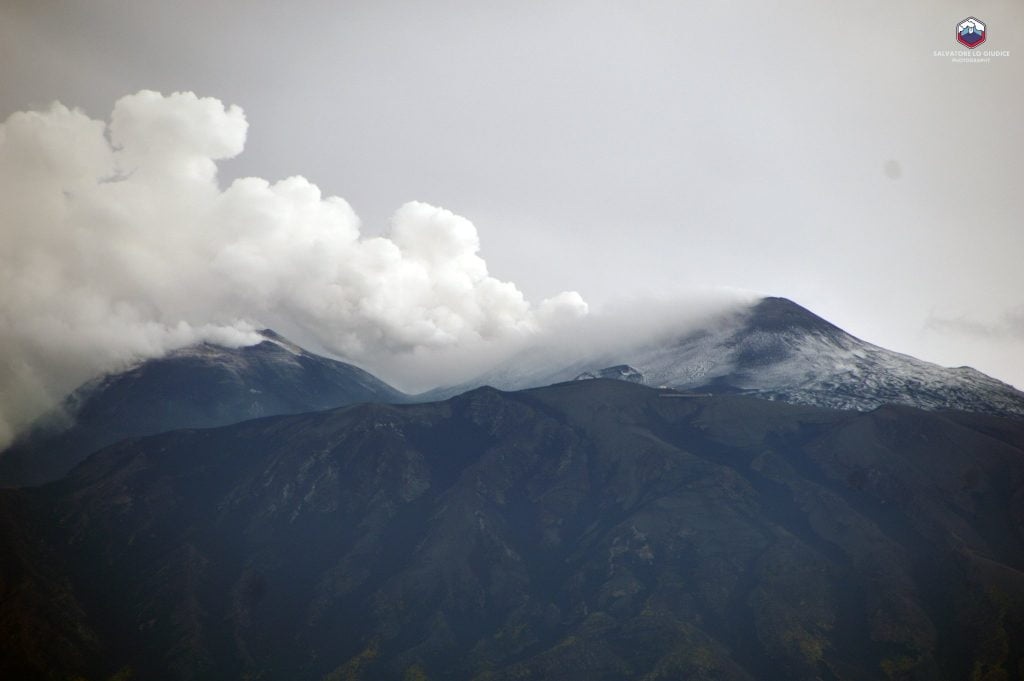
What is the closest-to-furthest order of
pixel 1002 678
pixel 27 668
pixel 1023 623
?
1. pixel 1002 678
2. pixel 1023 623
3. pixel 27 668

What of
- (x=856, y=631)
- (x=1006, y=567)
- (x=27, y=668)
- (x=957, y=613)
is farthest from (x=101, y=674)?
(x=1006, y=567)

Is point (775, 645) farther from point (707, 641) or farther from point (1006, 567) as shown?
point (1006, 567)

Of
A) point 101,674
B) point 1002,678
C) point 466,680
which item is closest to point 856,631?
point 1002,678

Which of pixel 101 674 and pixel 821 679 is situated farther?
pixel 101 674

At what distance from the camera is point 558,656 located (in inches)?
7623

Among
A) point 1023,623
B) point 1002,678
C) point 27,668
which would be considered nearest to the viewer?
point 1002,678

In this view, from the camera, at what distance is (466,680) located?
198 meters

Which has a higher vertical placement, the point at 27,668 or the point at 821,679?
→ the point at 27,668

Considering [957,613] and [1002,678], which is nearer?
[1002,678]

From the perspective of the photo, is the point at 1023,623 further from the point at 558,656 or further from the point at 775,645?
the point at 558,656

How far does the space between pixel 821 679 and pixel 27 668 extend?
217m

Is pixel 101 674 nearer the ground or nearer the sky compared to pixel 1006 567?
nearer the ground

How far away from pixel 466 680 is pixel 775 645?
89827mm

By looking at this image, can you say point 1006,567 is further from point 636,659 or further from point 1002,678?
point 636,659
